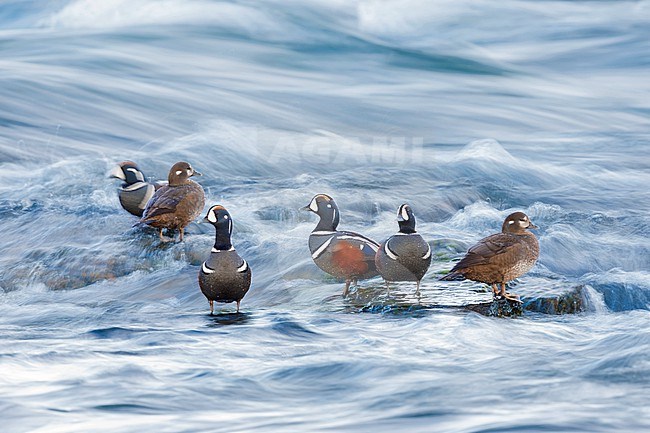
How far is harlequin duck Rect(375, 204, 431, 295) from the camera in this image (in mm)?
8117

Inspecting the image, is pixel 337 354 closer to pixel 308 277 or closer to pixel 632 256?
pixel 308 277

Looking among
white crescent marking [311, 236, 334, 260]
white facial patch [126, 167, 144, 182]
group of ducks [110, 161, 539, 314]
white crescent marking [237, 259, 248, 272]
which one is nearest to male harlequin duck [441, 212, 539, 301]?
group of ducks [110, 161, 539, 314]

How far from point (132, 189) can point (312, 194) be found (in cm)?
302

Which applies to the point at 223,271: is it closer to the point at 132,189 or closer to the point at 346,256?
the point at 346,256

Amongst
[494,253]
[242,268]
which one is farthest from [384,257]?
[242,268]

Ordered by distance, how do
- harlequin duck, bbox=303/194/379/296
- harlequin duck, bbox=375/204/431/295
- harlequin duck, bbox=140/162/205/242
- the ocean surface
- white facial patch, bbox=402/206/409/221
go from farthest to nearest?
harlequin duck, bbox=140/162/205/242 < harlequin duck, bbox=303/194/379/296 < white facial patch, bbox=402/206/409/221 < harlequin duck, bbox=375/204/431/295 < the ocean surface

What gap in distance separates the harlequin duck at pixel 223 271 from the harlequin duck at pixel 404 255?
40.0 inches

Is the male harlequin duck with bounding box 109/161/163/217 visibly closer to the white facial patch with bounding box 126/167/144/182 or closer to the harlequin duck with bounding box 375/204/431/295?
the white facial patch with bounding box 126/167/144/182

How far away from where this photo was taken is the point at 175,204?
33.5 feet

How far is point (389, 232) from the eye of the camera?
460 inches

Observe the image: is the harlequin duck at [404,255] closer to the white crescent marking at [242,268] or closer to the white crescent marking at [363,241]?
the white crescent marking at [363,241]

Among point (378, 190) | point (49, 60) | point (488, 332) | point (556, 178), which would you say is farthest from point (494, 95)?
point (488, 332)

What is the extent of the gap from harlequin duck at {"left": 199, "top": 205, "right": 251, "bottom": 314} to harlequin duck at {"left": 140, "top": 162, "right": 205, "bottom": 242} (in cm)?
200

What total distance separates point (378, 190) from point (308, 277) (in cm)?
465
